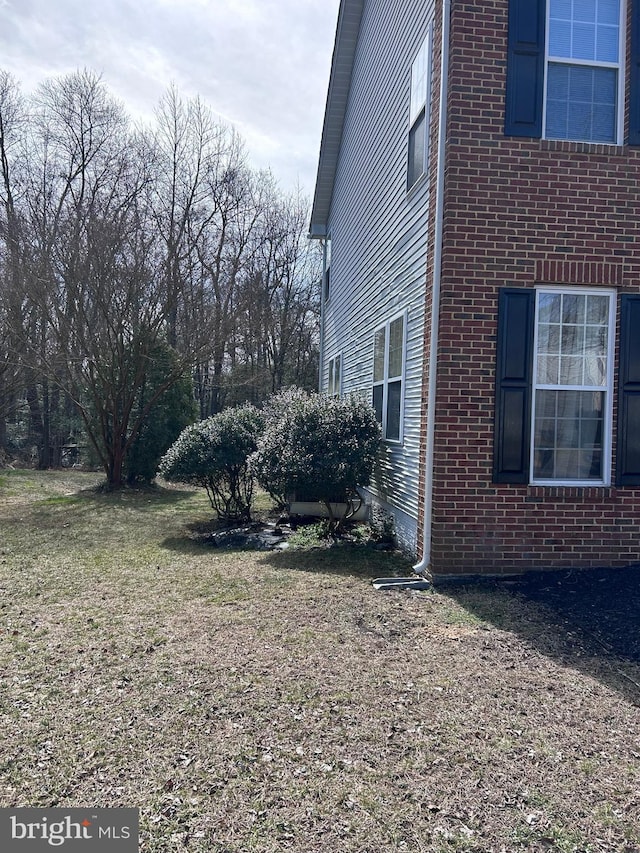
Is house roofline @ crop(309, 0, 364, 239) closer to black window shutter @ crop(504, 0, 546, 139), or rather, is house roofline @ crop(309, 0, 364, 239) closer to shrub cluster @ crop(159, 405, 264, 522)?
black window shutter @ crop(504, 0, 546, 139)

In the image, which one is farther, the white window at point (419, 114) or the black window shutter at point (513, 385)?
the white window at point (419, 114)

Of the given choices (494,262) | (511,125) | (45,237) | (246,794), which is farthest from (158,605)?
(45,237)

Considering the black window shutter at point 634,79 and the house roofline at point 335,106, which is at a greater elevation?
the house roofline at point 335,106

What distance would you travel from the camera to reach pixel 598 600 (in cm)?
521

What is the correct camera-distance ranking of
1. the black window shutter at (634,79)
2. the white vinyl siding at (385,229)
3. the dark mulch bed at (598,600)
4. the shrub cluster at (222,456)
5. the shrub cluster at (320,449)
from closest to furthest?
the dark mulch bed at (598,600) < the black window shutter at (634,79) < the white vinyl siding at (385,229) < the shrub cluster at (320,449) < the shrub cluster at (222,456)

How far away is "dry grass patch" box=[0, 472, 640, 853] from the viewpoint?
2.52 meters

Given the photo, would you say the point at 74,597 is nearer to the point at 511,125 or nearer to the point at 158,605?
the point at 158,605

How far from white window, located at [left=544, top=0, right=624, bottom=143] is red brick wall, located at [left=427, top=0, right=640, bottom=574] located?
297mm

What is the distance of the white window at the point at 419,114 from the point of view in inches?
264

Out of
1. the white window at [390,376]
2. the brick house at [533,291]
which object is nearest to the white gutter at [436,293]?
the brick house at [533,291]

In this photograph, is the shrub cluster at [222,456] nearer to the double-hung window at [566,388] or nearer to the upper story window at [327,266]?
the double-hung window at [566,388]

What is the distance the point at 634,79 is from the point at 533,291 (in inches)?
90.0

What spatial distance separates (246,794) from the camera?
267 centimetres

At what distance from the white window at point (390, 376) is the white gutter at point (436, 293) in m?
1.40
